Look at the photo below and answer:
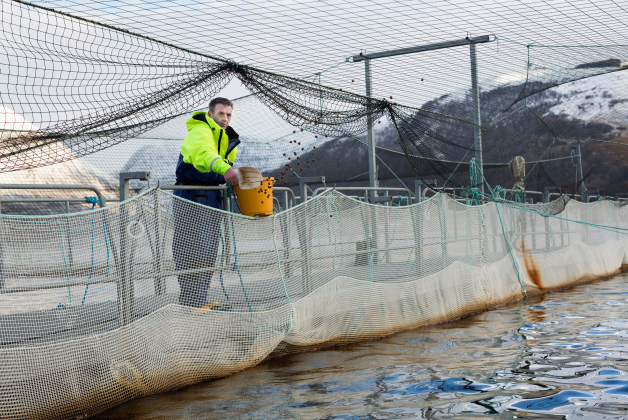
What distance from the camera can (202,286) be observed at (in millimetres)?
4523

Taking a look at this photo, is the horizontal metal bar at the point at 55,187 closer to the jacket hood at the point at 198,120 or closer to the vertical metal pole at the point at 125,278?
the vertical metal pole at the point at 125,278

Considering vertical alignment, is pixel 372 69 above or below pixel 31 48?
above

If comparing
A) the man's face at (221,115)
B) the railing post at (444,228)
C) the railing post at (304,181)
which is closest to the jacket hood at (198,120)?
the man's face at (221,115)

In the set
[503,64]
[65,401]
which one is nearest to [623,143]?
[503,64]

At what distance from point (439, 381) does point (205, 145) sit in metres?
2.48

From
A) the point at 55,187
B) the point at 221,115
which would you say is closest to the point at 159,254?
the point at 55,187

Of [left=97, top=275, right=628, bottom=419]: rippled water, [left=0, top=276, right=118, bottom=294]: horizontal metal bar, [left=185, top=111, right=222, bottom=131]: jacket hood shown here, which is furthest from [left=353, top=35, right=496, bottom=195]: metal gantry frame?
[left=0, top=276, right=118, bottom=294]: horizontal metal bar

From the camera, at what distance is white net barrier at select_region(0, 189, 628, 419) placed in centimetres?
347

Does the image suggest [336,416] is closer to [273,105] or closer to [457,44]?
[273,105]

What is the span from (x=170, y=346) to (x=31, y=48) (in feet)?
8.63

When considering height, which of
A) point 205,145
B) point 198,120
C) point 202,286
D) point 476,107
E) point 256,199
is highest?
point 476,107

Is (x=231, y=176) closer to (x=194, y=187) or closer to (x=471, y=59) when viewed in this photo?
(x=194, y=187)

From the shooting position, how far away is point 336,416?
346 centimetres

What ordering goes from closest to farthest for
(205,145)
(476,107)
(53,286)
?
(53,286)
(205,145)
(476,107)
